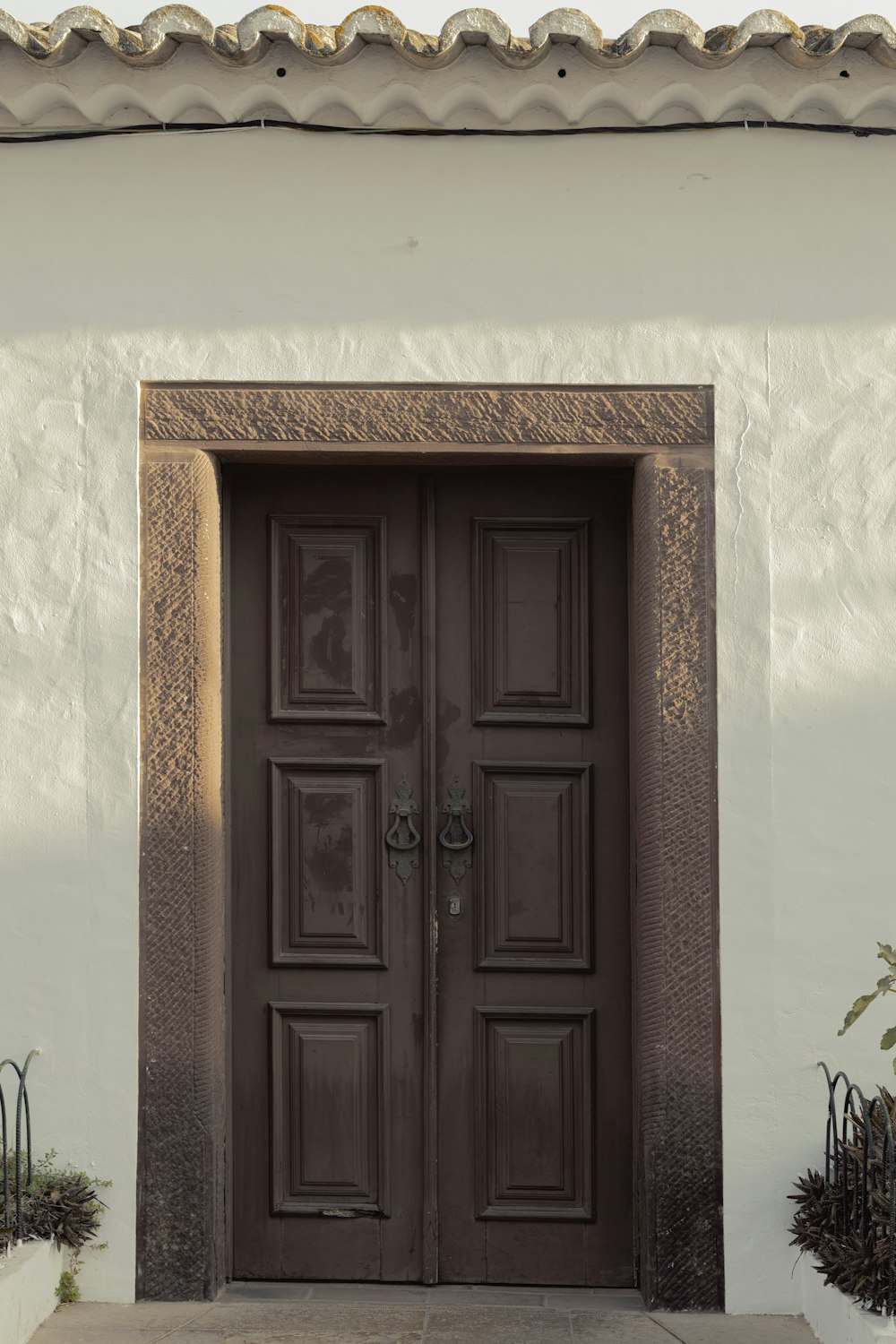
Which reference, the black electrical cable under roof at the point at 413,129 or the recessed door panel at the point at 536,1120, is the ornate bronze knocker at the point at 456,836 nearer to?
the recessed door panel at the point at 536,1120

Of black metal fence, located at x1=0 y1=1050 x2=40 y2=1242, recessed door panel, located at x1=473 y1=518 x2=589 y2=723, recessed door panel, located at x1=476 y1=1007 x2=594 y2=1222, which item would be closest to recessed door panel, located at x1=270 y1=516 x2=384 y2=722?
recessed door panel, located at x1=473 y1=518 x2=589 y2=723

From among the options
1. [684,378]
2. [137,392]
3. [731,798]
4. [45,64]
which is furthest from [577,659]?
[45,64]

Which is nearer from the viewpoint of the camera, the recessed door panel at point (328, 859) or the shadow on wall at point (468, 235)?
the shadow on wall at point (468, 235)

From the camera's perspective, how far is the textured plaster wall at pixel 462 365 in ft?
12.7

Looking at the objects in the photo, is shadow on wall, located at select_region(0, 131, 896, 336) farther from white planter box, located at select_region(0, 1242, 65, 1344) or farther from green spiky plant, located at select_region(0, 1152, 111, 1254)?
white planter box, located at select_region(0, 1242, 65, 1344)

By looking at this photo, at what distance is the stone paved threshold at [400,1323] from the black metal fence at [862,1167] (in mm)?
384

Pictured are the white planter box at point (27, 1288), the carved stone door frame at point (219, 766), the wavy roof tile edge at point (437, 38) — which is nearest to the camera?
the white planter box at point (27, 1288)

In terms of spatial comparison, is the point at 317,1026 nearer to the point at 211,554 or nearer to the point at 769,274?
the point at 211,554

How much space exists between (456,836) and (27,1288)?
1.58 m

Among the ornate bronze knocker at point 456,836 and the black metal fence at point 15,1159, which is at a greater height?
the ornate bronze knocker at point 456,836

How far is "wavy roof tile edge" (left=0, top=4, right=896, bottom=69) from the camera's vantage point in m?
3.54

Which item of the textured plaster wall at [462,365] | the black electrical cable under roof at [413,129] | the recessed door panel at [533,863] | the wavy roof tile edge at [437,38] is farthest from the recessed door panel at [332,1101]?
the wavy roof tile edge at [437,38]

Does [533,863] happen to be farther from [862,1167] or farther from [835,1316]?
[835,1316]

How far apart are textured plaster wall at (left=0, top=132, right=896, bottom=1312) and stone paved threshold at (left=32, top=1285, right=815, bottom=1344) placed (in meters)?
0.66
